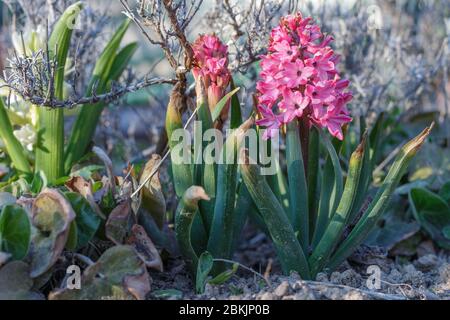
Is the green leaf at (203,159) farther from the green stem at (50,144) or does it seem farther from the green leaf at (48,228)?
the green stem at (50,144)

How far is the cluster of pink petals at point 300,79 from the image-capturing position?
172 centimetres

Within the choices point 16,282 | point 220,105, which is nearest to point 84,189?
point 16,282

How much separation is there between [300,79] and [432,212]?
0.96m

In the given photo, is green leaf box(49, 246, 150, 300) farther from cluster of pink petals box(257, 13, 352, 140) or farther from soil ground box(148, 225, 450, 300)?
cluster of pink petals box(257, 13, 352, 140)

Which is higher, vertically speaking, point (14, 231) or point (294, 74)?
point (294, 74)

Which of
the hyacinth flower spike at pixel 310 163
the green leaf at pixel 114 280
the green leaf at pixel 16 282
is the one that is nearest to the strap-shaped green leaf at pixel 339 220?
the hyacinth flower spike at pixel 310 163

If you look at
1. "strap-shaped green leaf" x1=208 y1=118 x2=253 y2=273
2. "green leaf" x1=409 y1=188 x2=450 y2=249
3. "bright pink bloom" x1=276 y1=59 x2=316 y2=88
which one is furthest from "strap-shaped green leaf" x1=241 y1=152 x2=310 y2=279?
"green leaf" x1=409 y1=188 x2=450 y2=249

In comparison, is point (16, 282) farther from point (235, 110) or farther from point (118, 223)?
point (235, 110)

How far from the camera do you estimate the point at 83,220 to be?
1767 mm

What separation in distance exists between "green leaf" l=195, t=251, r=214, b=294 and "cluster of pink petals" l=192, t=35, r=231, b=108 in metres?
0.45

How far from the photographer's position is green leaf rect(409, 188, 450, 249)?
2.34m

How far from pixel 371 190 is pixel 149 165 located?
95 cm

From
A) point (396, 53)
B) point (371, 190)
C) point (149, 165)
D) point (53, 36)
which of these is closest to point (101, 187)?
point (149, 165)

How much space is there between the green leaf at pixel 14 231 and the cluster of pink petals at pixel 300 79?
0.68 metres
